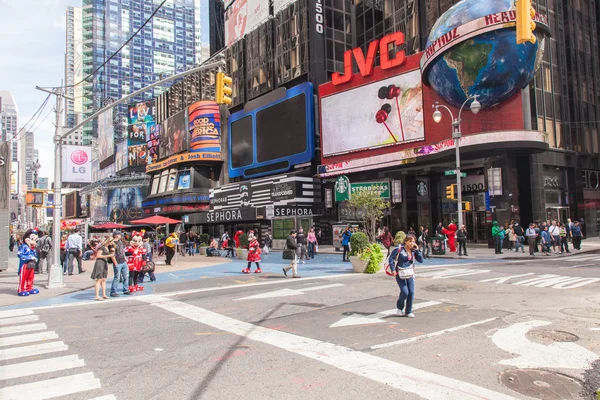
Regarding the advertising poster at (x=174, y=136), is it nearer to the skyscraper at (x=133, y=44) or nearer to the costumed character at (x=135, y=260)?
the costumed character at (x=135, y=260)

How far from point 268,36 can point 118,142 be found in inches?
2568

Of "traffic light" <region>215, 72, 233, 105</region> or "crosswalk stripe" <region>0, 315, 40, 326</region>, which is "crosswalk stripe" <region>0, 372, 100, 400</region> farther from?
"traffic light" <region>215, 72, 233, 105</region>

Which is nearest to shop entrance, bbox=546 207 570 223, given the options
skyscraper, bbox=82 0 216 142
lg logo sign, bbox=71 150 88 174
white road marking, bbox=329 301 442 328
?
white road marking, bbox=329 301 442 328

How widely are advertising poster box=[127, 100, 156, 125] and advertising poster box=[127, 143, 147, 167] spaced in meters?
6.30

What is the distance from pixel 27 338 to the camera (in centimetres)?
770

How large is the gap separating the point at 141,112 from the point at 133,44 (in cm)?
7330

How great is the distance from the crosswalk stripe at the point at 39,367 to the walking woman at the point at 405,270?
5.62m

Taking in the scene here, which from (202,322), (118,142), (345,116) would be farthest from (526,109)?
(118,142)

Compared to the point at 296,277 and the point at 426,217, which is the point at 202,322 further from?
the point at 426,217

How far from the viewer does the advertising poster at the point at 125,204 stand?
3268 inches

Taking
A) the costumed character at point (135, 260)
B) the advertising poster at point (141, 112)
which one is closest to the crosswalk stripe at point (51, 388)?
the costumed character at point (135, 260)

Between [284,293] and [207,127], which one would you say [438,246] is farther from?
[207,127]

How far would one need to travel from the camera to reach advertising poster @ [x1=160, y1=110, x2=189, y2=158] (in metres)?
64.9

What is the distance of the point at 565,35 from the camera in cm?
3522
